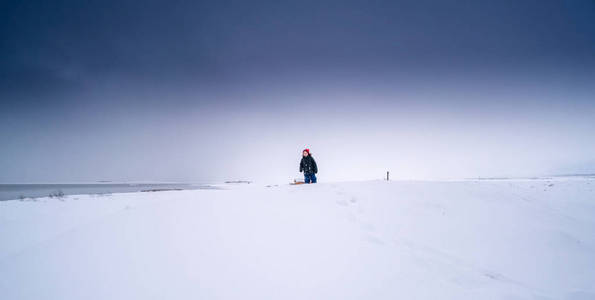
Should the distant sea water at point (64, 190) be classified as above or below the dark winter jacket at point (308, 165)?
below

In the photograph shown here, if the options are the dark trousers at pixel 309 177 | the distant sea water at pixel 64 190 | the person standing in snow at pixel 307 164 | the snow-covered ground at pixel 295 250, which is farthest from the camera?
the distant sea water at pixel 64 190

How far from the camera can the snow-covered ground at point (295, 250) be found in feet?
12.0

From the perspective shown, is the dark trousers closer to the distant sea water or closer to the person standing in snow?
the person standing in snow

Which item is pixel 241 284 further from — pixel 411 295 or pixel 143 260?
pixel 411 295

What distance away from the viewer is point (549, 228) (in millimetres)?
5887

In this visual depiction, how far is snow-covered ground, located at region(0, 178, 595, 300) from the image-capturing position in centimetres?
365

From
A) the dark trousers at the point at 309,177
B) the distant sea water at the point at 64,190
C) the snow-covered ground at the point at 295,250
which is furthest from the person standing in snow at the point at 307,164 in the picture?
the distant sea water at the point at 64,190

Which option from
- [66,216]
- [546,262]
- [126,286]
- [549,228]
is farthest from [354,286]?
[66,216]

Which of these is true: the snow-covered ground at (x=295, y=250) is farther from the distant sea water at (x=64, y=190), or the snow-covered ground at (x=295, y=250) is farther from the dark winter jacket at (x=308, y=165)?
the distant sea water at (x=64, y=190)

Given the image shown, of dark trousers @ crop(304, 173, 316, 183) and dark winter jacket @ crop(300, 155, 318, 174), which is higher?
dark winter jacket @ crop(300, 155, 318, 174)

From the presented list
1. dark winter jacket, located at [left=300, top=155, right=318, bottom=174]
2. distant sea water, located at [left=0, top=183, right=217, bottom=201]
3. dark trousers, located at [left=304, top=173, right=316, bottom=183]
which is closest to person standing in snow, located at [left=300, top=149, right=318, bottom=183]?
dark winter jacket, located at [left=300, top=155, right=318, bottom=174]

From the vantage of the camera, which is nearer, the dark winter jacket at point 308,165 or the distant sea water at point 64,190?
the dark winter jacket at point 308,165

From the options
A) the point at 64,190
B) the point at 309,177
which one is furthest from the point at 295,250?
the point at 64,190

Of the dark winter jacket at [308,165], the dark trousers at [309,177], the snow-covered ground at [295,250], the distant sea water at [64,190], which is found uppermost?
the dark winter jacket at [308,165]
